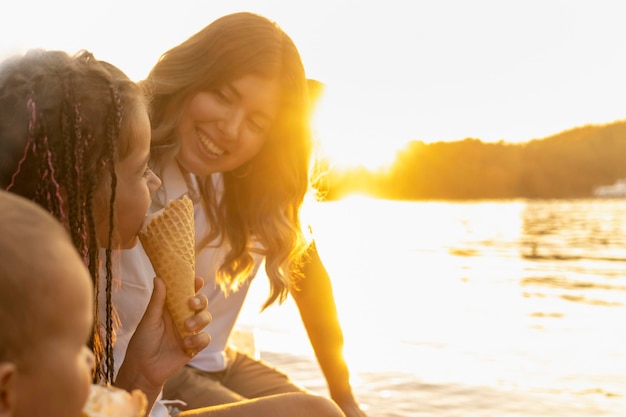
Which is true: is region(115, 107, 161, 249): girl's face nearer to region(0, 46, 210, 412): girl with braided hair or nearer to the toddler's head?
region(0, 46, 210, 412): girl with braided hair

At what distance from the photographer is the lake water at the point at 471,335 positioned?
5.45 m

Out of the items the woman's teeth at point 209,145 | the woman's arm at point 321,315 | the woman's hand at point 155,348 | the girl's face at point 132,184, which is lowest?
the woman's arm at point 321,315

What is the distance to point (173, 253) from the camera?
7.78ft

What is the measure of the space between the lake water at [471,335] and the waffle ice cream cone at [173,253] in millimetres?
2907

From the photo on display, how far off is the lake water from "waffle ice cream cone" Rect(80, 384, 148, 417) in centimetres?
353

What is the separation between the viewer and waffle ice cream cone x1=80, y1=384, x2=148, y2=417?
1553 millimetres

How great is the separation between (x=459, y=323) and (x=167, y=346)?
705 cm

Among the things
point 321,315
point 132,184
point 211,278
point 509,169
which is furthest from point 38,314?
point 509,169

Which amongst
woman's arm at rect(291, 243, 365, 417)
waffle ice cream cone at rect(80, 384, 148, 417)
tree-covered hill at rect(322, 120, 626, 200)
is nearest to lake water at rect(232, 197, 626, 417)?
woman's arm at rect(291, 243, 365, 417)

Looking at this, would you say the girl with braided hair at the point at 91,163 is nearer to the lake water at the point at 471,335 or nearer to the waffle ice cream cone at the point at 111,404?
the waffle ice cream cone at the point at 111,404

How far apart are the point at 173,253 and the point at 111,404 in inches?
33.4

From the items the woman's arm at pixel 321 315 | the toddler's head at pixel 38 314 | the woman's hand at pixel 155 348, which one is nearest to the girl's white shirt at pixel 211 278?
the woman's arm at pixel 321 315

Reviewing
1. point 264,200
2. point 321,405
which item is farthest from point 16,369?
point 264,200

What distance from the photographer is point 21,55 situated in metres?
2.06
